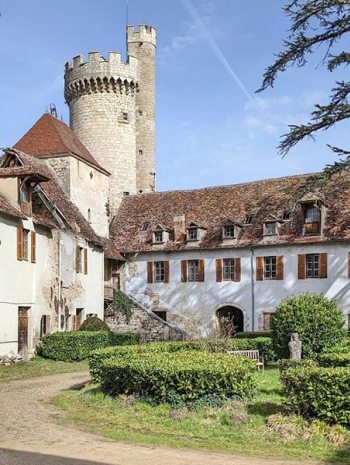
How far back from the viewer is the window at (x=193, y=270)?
120ft

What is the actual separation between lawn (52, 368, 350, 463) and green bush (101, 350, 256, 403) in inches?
13.1

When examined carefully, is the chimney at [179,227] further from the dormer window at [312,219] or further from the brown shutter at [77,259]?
the brown shutter at [77,259]

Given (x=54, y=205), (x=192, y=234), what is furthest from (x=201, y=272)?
(x=54, y=205)

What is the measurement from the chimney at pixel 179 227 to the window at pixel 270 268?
5.51 meters

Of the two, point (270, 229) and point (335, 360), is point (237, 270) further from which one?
point (335, 360)

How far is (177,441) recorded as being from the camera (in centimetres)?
1088

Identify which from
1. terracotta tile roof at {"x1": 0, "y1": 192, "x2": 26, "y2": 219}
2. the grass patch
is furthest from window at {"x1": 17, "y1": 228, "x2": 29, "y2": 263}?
the grass patch

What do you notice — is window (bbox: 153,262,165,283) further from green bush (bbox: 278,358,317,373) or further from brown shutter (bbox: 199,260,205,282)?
green bush (bbox: 278,358,317,373)

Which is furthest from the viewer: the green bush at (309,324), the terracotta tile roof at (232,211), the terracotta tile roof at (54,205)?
the terracotta tile roof at (232,211)

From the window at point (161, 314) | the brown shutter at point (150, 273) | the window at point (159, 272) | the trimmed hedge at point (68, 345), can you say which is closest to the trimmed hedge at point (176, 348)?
the trimmed hedge at point (68, 345)

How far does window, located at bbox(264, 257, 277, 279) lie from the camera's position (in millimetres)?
34594

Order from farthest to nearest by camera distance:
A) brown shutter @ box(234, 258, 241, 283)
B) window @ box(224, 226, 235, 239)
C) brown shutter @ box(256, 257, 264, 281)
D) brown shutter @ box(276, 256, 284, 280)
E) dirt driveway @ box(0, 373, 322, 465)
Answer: window @ box(224, 226, 235, 239) → brown shutter @ box(234, 258, 241, 283) → brown shutter @ box(256, 257, 264, 281) → brown shutter @ box(276, 256, 284, 280) → dirt driveway @ box(0, 373, 322, 465)

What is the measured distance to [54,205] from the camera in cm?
2897

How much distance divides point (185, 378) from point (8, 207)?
13735 mm
